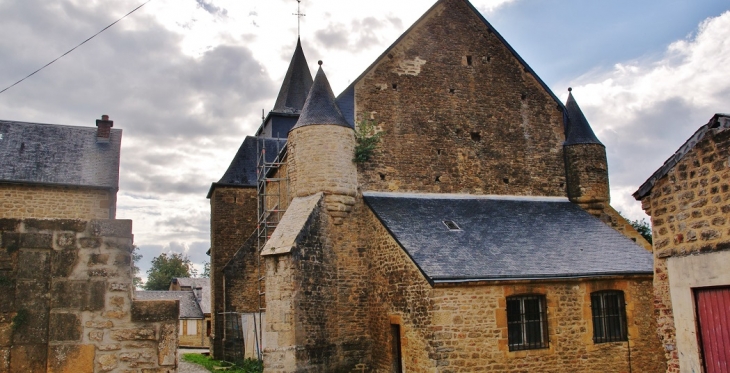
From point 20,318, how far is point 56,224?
0.79m

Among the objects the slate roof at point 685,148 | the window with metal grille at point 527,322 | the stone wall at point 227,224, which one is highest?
the stone wall at point 227,224

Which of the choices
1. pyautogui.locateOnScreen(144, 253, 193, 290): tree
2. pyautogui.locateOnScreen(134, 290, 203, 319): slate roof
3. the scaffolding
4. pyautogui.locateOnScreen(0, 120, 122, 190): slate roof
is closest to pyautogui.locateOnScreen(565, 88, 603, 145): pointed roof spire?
the scaffolding

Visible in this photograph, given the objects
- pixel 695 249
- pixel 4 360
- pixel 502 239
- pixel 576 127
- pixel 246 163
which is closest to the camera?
pixel 4 360

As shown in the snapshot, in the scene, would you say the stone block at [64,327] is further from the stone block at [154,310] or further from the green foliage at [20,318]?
the stone block at [154,310]

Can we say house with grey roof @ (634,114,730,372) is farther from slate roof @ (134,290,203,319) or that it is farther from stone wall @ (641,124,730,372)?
slate roof @ (134,290,203,319)

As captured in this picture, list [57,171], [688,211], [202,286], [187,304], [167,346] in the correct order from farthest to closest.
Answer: [202,286] → [187,304] → [57,171] → [688,211] → [167,346]

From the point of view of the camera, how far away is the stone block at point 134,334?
4855 millimetres

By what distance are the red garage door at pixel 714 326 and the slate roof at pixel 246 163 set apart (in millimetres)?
18372

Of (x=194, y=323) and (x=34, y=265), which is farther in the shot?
(x=194, y=323)

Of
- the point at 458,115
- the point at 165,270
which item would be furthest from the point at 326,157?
the point at 165,270

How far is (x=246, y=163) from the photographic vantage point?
24.3m

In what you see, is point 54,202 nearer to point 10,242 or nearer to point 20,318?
point 10,242

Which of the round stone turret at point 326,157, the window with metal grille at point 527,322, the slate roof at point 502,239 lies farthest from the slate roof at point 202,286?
the window with metal grille at point 527,322

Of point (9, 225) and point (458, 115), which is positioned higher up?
point (458, 115)
